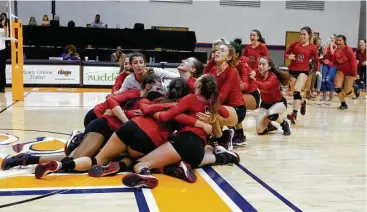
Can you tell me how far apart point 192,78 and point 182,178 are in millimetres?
1230

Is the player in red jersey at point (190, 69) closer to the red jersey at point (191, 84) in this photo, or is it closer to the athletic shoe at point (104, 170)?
the red jersey at point (191, 84)

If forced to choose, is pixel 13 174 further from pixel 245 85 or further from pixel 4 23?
pixel 4 23

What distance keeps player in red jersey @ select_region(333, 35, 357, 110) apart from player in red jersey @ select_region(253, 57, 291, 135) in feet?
14.0

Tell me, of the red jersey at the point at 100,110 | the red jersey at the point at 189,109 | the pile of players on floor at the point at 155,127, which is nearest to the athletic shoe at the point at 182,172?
the pile of players on floor at the point at 155,127

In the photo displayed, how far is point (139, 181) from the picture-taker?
3.51 meters

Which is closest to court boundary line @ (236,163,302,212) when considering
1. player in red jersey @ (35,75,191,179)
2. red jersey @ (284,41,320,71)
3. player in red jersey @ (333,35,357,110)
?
player in red jersey @ (35,75,191,179)

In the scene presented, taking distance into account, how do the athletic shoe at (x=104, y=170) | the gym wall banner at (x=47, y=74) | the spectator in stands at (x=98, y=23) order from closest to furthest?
the athletic shoe at (x=104, y=170), the gym wall banner at (x=47, y=74), the spectator in stands at (x=98, y=23)

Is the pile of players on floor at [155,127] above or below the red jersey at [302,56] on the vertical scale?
below

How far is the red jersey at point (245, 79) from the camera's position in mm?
5719

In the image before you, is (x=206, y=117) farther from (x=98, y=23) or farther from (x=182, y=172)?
(x=98, y=23)

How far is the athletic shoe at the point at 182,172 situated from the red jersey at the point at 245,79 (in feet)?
6.94

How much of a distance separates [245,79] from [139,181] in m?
2.69

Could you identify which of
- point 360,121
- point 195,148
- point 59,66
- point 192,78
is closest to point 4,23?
point 59,66

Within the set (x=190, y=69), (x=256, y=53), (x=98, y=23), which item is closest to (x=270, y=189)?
(x=190, y=69)
